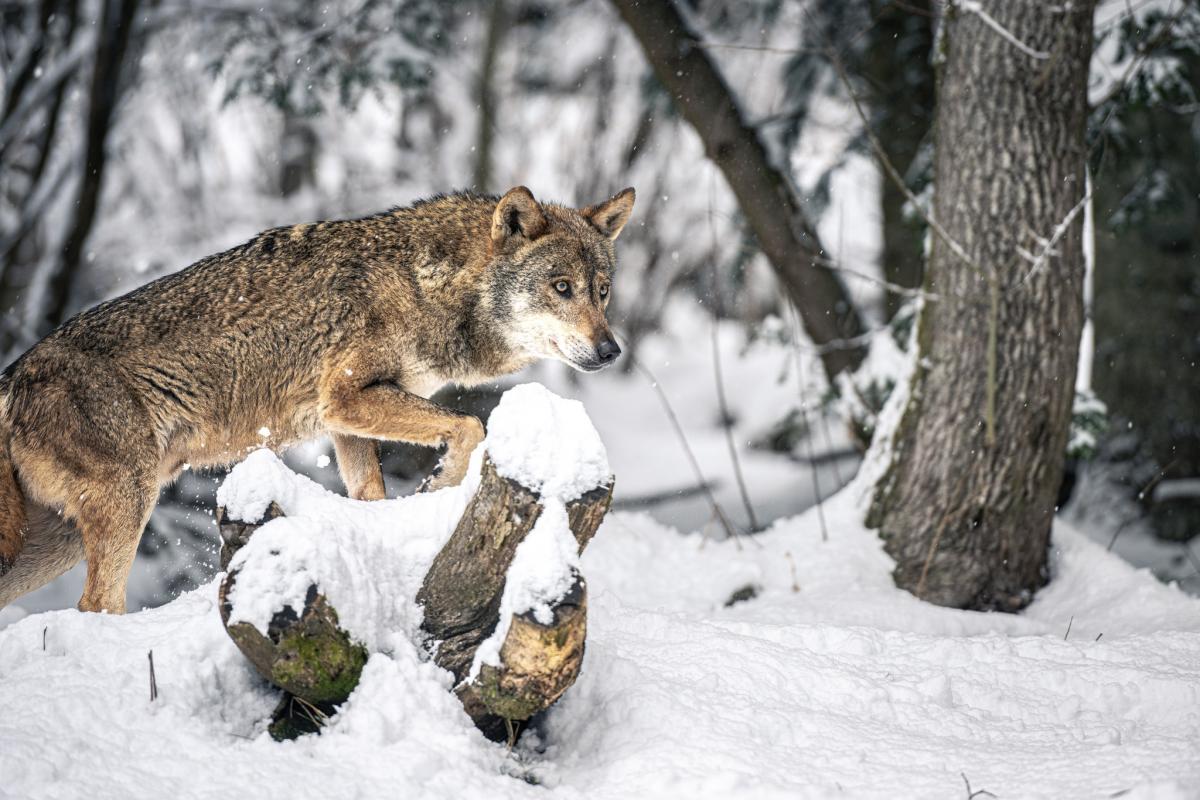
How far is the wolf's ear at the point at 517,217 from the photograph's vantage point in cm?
522

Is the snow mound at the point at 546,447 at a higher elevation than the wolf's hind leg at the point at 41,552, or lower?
higher

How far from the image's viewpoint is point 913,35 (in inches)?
351

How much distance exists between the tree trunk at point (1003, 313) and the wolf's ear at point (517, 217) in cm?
236

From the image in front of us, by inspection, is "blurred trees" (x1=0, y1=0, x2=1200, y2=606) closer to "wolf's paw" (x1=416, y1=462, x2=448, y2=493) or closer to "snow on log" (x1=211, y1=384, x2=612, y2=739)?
"wolf's paw" (x1=416, y1=462, x2=448, y2=493)

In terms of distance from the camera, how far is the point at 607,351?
5.17 metres

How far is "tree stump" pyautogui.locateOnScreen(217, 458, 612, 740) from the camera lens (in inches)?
119

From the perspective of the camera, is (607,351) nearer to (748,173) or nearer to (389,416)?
(389,416)

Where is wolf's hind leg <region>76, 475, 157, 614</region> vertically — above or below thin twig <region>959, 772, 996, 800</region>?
below

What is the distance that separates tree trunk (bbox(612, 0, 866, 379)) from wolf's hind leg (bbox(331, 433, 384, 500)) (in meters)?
3.67

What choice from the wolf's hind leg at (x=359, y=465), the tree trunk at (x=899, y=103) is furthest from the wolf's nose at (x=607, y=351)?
the tree trunk at (x=899, y=103)

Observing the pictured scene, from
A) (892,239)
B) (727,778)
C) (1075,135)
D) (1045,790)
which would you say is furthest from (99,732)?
(892,239)

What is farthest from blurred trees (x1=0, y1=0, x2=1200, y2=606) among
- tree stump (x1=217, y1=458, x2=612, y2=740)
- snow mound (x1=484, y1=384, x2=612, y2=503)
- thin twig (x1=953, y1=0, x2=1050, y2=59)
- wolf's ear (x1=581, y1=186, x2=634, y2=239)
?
tree stump (x1=217, y1=458, x2=612, y2=740)

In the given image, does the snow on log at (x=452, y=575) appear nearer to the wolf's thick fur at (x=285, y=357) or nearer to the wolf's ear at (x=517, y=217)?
the wolf's thick fur at (x=285, y=357)

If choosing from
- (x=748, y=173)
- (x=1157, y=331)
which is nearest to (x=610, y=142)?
(x=748, y=173)
